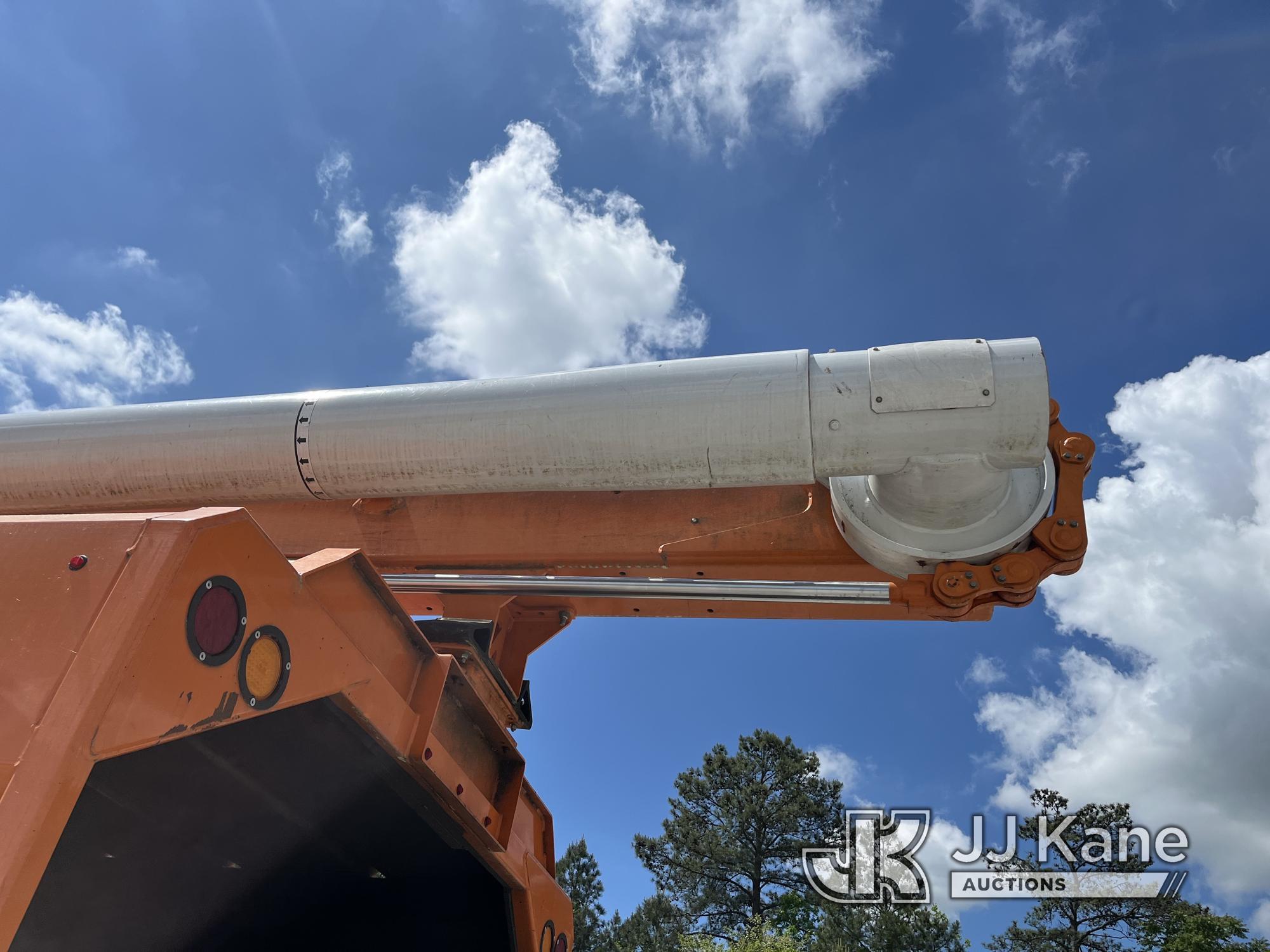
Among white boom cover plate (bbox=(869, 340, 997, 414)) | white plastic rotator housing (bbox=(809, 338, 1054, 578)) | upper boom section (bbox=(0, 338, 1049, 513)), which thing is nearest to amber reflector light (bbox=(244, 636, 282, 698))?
upper boom section (bbox=(0, 338, 1049, 513))

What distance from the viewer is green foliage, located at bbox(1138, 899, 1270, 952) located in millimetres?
28500

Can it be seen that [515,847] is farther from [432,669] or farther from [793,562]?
[793,562]

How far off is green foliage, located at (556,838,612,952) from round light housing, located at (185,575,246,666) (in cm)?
3091

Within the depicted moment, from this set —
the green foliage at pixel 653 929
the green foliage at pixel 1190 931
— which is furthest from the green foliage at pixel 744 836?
the green foliage at pixel 1190 931

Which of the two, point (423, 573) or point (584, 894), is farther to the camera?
point (584, 894)

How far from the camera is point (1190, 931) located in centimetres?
2889

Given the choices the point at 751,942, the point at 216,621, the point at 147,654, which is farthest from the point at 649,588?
the point at 751,942

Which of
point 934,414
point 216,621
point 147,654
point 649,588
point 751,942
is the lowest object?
point 147,654

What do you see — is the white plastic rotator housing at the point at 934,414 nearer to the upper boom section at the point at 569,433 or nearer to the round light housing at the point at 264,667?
the upper boom section at the point at 569,433

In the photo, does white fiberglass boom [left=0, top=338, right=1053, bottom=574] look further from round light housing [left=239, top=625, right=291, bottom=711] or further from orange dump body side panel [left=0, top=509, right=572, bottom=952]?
round light housing [left=239, top=625, right=291, bottom=711]

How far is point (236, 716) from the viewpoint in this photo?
6.47ft

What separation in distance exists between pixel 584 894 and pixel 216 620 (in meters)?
33.5

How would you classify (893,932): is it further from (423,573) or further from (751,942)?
(423,573)

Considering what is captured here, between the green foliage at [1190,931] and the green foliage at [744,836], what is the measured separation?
10.8 metres
